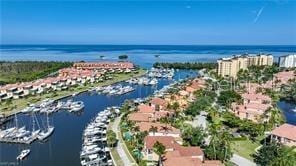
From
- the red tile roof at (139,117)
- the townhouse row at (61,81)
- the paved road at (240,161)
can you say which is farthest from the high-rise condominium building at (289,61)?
the paved road at (240,161)

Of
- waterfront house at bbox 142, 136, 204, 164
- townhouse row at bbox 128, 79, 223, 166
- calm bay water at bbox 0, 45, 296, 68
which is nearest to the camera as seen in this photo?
townhouse row at bbox 128, 79, 223, 166

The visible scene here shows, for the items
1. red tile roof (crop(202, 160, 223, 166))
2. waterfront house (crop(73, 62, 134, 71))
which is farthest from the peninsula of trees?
red tile roof (crop(202, 160, 223, 166))

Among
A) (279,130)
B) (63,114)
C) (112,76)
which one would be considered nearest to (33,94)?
(63,114)

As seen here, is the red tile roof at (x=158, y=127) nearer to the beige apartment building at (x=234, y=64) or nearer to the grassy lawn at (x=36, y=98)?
the grassy lawn at (x=36, y=98)

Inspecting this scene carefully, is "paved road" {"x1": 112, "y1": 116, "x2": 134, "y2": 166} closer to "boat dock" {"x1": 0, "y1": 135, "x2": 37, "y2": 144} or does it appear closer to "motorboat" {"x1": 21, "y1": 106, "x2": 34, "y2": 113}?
"boat dock" {"x1": 0, "y1": 135, "x2": 37, "y2": 144}

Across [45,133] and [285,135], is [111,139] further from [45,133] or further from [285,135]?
[285,135]
